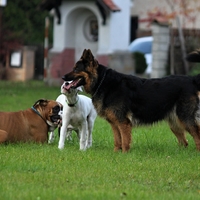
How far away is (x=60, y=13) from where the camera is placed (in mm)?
28453

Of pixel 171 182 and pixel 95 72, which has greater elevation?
pixel 95 72

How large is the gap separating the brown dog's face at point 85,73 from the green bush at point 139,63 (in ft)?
63.1

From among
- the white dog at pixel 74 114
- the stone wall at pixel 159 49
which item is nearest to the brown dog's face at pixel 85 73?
the white dog at pixel 74 114

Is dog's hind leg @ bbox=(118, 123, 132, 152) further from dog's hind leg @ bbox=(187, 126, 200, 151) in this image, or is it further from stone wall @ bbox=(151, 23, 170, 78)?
stone wall @ bbox=(151, 23, 170, 78)

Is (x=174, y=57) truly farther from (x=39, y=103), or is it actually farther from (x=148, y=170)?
(x=148, y=170)

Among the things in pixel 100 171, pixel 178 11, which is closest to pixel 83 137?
pixel 100 171

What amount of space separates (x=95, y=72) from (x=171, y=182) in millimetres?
3294

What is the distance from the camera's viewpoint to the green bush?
31.1 m

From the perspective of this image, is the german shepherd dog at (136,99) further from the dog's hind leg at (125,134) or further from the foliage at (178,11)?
the foliage at (178,11)

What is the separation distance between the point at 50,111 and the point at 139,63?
61.9 feet

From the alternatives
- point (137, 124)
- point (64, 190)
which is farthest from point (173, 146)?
point (64, 190)

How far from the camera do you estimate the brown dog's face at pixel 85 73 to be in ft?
38.1

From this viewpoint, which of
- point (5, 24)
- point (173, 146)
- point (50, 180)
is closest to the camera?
point (50, 180)

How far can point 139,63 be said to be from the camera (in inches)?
1232
